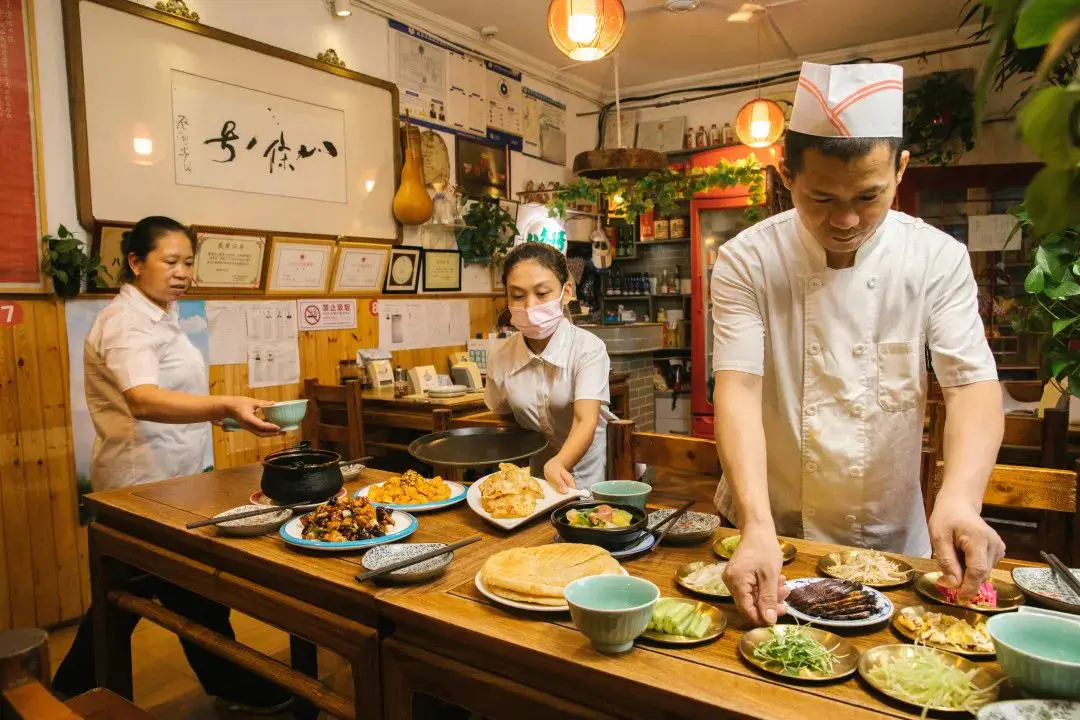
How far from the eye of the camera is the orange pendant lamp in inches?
145

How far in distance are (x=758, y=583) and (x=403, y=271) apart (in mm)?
4377

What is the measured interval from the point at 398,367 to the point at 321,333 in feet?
2.15

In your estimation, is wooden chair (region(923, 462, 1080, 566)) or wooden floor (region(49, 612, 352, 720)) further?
wooden floor (region(49, 612, 352, 720))

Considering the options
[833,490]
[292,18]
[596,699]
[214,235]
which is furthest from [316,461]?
[292,18]

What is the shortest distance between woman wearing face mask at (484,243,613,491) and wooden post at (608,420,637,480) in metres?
0.16

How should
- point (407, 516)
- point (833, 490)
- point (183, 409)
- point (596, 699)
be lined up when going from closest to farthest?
point (596, 699) < point (833, 490) < point (407, 516) < point (183, 409)

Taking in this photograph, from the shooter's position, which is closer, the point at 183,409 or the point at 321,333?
the point at 183,409

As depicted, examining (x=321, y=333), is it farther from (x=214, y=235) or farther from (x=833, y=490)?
(x=833, y=490)

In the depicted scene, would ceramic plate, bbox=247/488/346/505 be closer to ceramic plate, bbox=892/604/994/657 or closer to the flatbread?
the flatbread

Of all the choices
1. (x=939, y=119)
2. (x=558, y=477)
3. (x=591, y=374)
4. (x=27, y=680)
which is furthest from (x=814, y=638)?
(x=939, y=119)

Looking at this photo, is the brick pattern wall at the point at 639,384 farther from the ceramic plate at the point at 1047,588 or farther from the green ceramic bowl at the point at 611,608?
the green ceramic bowl at the point at 611,608

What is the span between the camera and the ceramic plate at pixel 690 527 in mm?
1607

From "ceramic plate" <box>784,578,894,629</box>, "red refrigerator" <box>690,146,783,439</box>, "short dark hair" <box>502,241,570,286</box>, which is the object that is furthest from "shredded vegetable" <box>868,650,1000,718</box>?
"red refrigerator" <box>690,146,783,439</box>

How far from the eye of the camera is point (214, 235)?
13.2 feet
